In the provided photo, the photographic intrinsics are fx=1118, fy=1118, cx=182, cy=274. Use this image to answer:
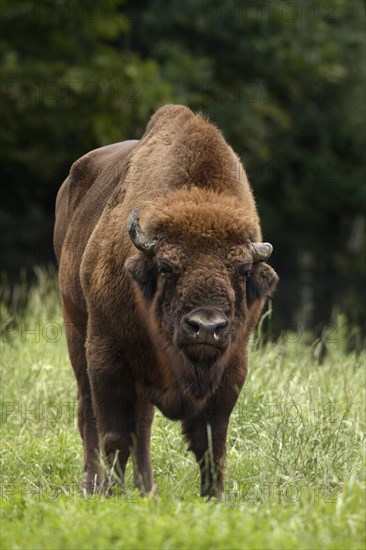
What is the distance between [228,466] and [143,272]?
154 cm

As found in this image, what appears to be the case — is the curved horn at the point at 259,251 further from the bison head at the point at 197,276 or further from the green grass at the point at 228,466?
the green grass at the point at 228,466

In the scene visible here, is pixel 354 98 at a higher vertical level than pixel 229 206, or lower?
lower

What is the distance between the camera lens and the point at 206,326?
581 centimetres

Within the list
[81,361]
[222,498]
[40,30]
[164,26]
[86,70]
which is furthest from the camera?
[164,26]

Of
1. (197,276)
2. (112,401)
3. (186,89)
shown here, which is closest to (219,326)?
(197,276)

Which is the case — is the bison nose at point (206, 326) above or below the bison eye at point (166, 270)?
below

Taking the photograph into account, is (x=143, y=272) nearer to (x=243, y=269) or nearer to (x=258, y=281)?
(x=243, y=269)

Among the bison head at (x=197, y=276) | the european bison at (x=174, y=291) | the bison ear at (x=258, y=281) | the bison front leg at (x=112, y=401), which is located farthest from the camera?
the bison front leg at (x=112, y=401)

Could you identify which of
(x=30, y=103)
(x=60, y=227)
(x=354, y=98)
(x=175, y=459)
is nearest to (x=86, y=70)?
(x=30, y=103)

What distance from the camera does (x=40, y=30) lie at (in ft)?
64.7

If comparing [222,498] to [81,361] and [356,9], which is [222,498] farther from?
[356,9]

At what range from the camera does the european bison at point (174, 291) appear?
610cm

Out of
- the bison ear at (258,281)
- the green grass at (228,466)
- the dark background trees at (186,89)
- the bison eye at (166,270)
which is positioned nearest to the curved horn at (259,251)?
the bison ear at (258,281)

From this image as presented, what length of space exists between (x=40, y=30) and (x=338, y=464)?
48.2ft
